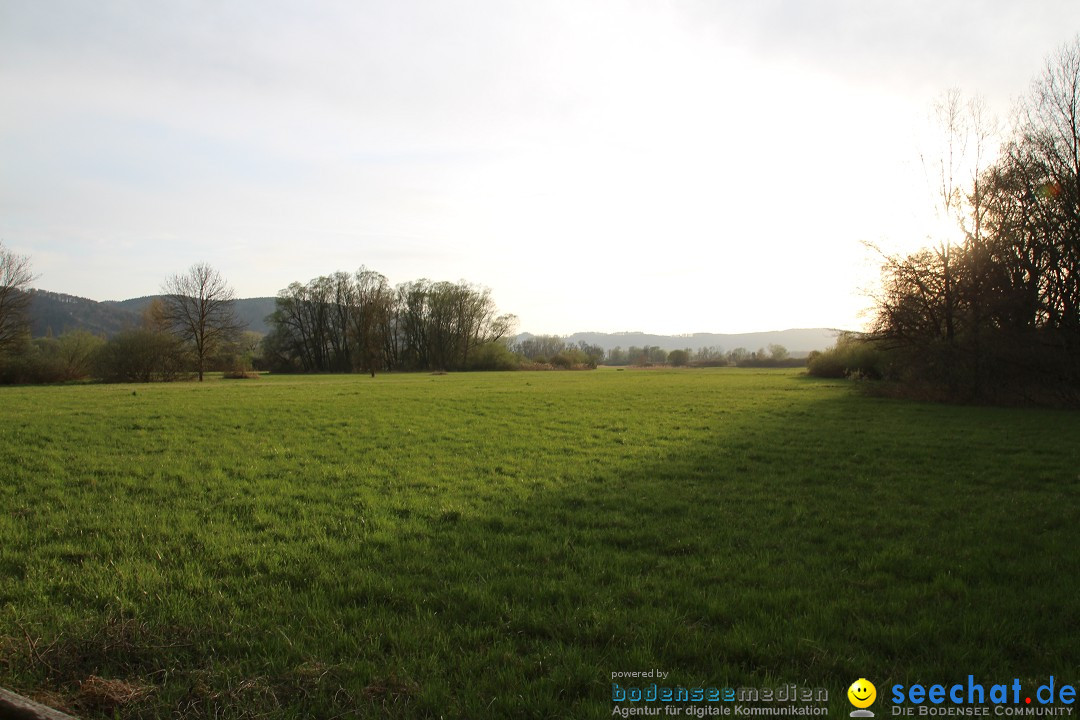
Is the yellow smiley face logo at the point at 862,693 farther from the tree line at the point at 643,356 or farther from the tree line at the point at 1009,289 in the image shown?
the tree line at the point at 643,356

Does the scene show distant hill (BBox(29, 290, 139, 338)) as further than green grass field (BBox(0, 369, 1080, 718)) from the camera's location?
Yes

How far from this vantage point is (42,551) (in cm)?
653

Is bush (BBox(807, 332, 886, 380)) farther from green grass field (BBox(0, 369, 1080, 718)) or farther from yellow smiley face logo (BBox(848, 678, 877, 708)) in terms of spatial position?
yellow smiley face logo (BBox(848, 678, 877, 708))

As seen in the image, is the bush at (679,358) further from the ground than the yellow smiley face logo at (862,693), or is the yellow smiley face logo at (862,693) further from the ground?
the bush at (679,358)

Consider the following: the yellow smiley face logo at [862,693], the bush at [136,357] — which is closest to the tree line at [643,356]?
the bush at [136,357]

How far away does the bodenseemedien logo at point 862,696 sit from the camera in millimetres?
3627

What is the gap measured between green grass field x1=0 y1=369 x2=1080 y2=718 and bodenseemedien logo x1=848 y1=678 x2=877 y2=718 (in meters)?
0.08

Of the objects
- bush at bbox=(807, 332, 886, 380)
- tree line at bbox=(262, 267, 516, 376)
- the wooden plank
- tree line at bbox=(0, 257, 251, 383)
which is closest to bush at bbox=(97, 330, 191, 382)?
tree line at bbox=(0, 257, 251, 383)

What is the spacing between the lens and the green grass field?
4.06 meters

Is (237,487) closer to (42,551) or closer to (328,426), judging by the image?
(42,551)

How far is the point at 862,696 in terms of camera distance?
3.77 meters

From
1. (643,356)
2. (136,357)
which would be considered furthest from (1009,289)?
(643,356)

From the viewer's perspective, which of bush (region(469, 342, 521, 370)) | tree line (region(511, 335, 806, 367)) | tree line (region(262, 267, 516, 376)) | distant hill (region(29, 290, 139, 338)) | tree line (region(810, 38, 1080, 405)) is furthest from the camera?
distant hill (region(29, 290, 139, 338))

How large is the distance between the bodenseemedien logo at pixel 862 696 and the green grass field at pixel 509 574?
8 centimetres
